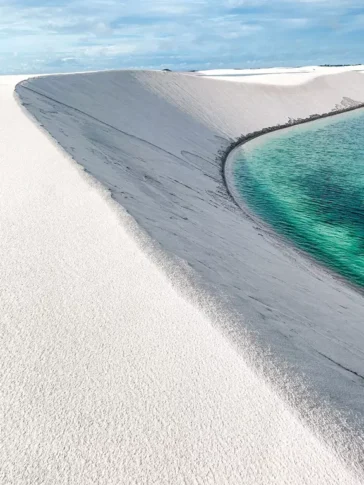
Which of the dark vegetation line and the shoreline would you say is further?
the dark vegetation line

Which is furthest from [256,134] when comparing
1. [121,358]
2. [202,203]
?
[121,358]

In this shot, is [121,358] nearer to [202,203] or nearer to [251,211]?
[202,203]

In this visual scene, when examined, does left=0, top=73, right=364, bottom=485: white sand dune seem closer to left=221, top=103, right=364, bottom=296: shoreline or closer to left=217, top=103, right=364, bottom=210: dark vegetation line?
left=221, top=103, right=364, bottom=296: shoreline

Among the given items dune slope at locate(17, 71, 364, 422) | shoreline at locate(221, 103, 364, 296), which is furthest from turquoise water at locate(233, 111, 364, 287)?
dune slope at locate(17, 71, 364, 422)

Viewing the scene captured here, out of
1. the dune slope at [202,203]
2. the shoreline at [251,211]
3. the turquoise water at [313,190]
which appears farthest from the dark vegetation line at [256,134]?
the turquoise water at [313,190]

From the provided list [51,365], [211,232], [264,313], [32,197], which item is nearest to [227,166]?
[211,232]

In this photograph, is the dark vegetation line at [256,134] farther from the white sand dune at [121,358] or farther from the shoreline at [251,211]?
the white sand dune at [121,358]
